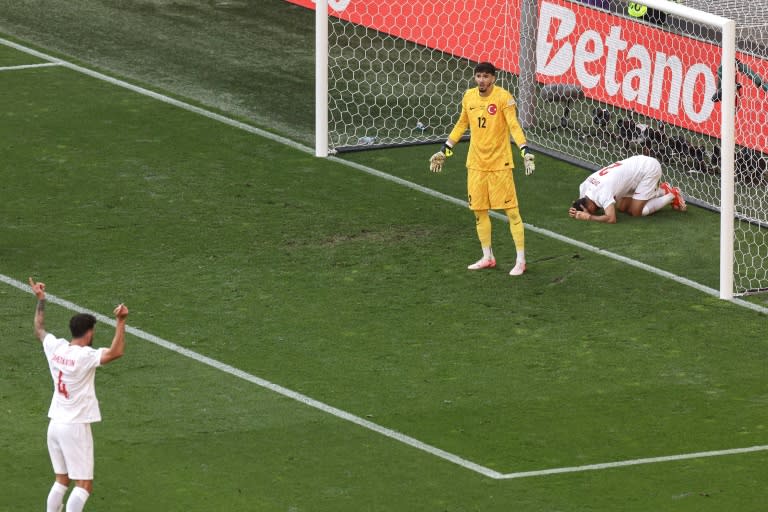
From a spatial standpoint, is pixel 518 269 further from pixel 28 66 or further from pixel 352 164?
pixel 28 66

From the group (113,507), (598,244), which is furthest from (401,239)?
(113,507)

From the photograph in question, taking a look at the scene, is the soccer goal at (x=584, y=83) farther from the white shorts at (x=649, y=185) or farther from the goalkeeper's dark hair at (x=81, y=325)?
the goalkeeper's dark hair at (x=81, y=325)

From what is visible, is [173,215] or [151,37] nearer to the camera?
[173,215]

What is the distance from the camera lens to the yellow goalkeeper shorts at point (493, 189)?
55.4 feet

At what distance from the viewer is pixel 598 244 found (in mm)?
18109

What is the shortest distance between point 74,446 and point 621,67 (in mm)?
10639

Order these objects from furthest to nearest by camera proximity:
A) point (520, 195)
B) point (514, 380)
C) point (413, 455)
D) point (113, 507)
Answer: point (520, 195)
point (514, 380)
point (413, 455)
point (113, 507)

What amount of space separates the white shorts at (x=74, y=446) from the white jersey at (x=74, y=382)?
5cm

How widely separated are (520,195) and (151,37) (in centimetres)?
686

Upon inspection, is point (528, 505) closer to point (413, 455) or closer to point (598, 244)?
point (413, 455)

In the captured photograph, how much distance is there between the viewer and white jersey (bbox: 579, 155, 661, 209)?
61.2 feet

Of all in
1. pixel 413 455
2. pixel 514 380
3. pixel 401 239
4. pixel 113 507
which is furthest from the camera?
pixel 401 239

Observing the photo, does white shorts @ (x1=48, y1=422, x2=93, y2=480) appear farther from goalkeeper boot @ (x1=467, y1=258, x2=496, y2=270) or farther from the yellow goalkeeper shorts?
goalkeeper boot @ (x1=467, y1=258, x2=496, y2=270)

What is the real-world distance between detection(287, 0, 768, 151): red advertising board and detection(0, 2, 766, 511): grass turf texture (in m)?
1.19
